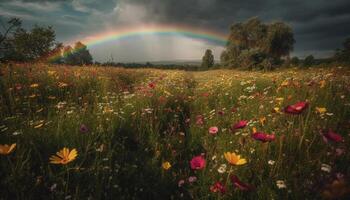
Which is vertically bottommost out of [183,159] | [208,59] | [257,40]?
[183,159]

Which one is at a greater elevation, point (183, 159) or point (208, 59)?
point (208, 59)

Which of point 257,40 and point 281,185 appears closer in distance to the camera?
point 281,185

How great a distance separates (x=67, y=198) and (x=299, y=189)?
5.49ft

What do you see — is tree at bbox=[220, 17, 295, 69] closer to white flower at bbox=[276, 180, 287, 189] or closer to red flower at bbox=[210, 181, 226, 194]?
white flower at bbox=[276, 180, 287, 189]

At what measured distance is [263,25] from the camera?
45625 millimetres

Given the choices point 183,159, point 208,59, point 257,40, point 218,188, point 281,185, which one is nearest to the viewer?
point 218,188

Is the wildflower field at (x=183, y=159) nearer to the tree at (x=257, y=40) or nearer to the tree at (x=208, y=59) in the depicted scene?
the tree at (x=257, y=40)

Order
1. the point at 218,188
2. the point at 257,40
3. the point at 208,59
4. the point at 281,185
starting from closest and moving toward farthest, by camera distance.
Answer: the point at 218,188 < the point at 281,185 < the point at 257,40 < the point at 208,59

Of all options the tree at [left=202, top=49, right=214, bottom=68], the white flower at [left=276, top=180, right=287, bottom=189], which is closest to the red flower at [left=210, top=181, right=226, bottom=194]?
the white flower at [left=276, top=180, right=287, bottom=189]

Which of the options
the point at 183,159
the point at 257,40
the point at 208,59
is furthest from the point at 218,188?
the point at 208,59

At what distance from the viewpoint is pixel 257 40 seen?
45406 millimetres

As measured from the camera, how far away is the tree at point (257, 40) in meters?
41.4

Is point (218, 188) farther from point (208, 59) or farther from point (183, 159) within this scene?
point (208, 59)

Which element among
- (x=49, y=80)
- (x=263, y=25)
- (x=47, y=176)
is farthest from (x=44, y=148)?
(x=263, y=25)
